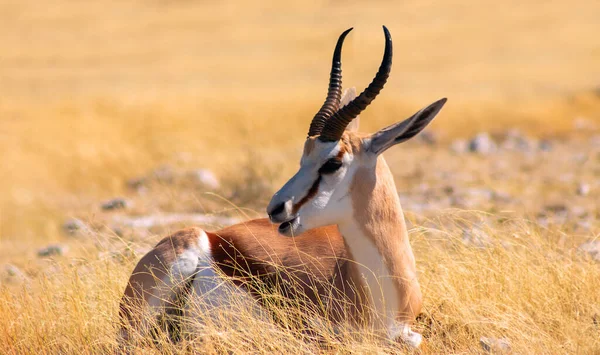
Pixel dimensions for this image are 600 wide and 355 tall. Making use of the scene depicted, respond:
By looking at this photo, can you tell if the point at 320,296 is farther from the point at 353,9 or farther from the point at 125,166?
the point at 353,9

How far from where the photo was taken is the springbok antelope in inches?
205

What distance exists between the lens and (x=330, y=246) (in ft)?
19.6

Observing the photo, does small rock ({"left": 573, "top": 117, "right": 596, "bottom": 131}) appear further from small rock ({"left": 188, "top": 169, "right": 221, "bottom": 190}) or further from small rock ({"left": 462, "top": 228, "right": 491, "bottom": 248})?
small rock ({"left": 462, "top": 228, "right": 491, "bottom": 248})

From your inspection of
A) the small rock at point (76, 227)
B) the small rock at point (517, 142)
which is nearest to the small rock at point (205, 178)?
the small rock at point (76, 227)

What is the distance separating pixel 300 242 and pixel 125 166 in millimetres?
10993

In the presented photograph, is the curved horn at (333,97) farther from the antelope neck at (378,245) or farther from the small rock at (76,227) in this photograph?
the small rock at (76,227)

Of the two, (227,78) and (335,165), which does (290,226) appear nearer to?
(335,165)

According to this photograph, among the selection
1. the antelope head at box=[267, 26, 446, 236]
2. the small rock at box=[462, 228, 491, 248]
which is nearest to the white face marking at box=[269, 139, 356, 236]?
the antelope head at box=[267, 26, 446, 236]

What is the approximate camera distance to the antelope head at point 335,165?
5.15m

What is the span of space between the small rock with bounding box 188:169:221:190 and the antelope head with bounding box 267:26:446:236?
8329 millimetres

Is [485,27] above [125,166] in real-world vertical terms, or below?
below

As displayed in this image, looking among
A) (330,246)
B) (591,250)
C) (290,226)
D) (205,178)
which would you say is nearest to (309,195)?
(290,226)

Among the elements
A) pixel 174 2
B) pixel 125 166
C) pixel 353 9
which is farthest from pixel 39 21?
pixel 125 166

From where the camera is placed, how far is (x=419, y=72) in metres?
36.9
